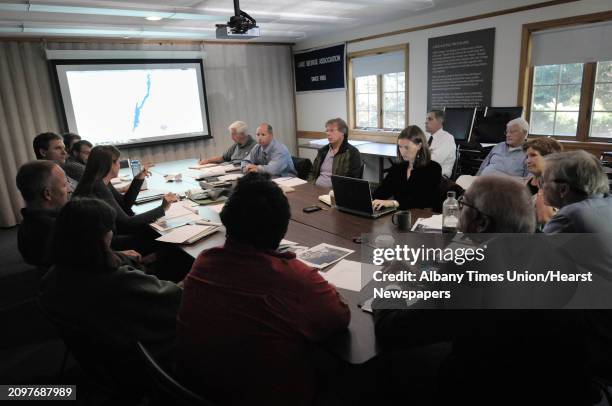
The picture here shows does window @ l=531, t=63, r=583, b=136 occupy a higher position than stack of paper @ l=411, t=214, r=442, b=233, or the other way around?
window @ l=531, t=63, r=583, b=136

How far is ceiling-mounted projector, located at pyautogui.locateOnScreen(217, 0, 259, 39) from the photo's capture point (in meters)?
3.28

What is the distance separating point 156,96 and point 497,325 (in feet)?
19.6

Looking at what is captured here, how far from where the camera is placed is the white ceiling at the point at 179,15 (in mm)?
3654

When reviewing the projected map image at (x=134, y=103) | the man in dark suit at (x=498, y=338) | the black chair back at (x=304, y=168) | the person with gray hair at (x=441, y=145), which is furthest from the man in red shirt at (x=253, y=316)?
the projected map image at (x=134, y=103)

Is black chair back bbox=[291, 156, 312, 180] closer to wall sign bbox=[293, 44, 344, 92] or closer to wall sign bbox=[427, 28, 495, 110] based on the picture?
wall sign bbox=[427, 28, 495, 110]

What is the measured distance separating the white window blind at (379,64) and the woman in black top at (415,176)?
3247mm

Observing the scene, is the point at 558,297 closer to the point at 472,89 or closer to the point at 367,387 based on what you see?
the point at 367,387

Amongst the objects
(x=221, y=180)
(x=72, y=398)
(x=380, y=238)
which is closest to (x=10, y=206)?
(x=221, y=180)

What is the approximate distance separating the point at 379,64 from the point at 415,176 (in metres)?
3.67

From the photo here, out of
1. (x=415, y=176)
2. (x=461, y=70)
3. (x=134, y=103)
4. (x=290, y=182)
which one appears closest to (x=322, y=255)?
(x=415, y=176)

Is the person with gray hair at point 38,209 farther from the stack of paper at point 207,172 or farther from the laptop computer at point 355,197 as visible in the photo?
the stack of paper at point 207,172

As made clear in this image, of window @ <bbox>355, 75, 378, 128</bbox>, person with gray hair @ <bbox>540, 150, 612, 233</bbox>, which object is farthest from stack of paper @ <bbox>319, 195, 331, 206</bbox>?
window @ <bbox>355, 75, 378, 128</bbox>

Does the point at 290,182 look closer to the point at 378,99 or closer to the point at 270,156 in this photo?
the point at 270,156

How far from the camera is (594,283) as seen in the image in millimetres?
1423
